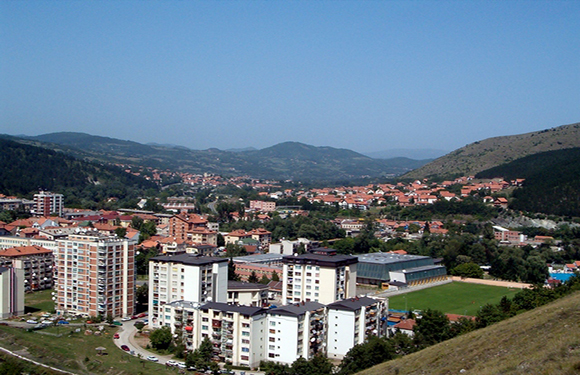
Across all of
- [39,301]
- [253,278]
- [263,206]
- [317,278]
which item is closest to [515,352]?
[317,278]

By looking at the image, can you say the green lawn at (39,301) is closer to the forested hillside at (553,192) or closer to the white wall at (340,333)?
the white wall at (340,333)

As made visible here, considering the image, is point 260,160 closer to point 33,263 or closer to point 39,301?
point 33,263

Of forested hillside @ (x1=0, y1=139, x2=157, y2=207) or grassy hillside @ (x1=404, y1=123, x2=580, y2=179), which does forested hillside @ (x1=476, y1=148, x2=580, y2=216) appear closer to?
grassy hillside @ (x1=404, y1=123, x2=580, y2=179)

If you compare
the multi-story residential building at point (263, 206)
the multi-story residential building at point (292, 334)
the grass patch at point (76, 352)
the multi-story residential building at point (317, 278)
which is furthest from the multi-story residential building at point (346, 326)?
the multi-story residential building at point (263, 206)

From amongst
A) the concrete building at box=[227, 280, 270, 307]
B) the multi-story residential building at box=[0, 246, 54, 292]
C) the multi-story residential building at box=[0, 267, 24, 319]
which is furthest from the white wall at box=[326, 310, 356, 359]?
the multi-story residential building at box=[0, 246, 54, 292]

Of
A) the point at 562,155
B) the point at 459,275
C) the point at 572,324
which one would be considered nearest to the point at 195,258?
the point at 572,324
